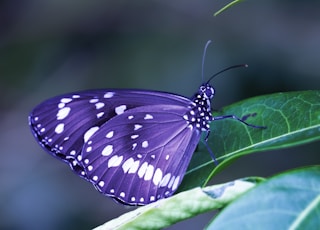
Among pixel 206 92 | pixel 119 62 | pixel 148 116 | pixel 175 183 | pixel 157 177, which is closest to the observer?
pixel 175 183

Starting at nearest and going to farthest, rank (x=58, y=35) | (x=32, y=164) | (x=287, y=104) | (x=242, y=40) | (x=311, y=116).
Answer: (x=311, y=116)
(x=287, y=104)
(x=242, y=40)
(x=32, y=164)
(x=58, y=35)

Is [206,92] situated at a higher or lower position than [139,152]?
higher

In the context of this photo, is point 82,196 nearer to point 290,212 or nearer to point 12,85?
point 12,85

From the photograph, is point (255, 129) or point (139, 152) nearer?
point (255, 129)

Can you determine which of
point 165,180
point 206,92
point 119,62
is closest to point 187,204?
point 165,180

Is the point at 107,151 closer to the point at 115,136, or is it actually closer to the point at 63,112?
the point at 115,136

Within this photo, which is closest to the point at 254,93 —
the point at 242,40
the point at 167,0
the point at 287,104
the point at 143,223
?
the point at 242,40

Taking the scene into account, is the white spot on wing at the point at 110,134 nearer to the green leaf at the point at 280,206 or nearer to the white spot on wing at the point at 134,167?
the white spot on wing at the point at 134,167
